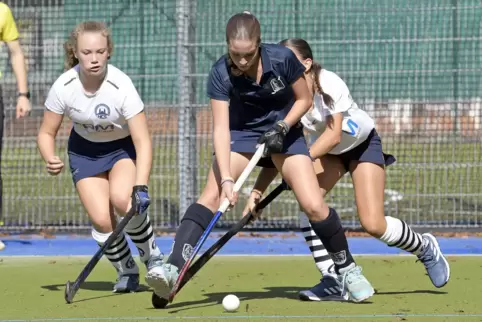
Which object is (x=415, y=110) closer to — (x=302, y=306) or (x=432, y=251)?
(x=432, y=251)

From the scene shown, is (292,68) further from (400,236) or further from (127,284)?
(127,284)

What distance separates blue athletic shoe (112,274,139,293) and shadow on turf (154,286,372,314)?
45 centimetres

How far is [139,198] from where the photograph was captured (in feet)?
20.2

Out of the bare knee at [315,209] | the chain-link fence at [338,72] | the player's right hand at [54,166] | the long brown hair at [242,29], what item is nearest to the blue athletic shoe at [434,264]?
the bare knee at [315,209]

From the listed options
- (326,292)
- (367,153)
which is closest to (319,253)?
(326,292)

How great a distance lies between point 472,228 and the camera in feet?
31.8

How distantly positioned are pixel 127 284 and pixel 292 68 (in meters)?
1.72

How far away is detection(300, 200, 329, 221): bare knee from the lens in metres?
5.92

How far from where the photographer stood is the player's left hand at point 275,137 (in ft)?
18.9

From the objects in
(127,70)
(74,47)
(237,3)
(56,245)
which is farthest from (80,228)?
(74,47)

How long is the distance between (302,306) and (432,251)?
3.34 ft

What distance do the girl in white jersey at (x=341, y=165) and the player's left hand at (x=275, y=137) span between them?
524 mm

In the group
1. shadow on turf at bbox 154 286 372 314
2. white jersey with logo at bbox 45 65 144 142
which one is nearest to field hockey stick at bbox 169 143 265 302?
shadow on turf at bbox 154 286 372 314

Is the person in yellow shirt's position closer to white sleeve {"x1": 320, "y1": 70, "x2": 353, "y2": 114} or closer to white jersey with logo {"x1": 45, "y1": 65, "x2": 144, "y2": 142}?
white jersey with logo {"x1": 45, "y1": 65, "x2": 144, "y2": 142}
